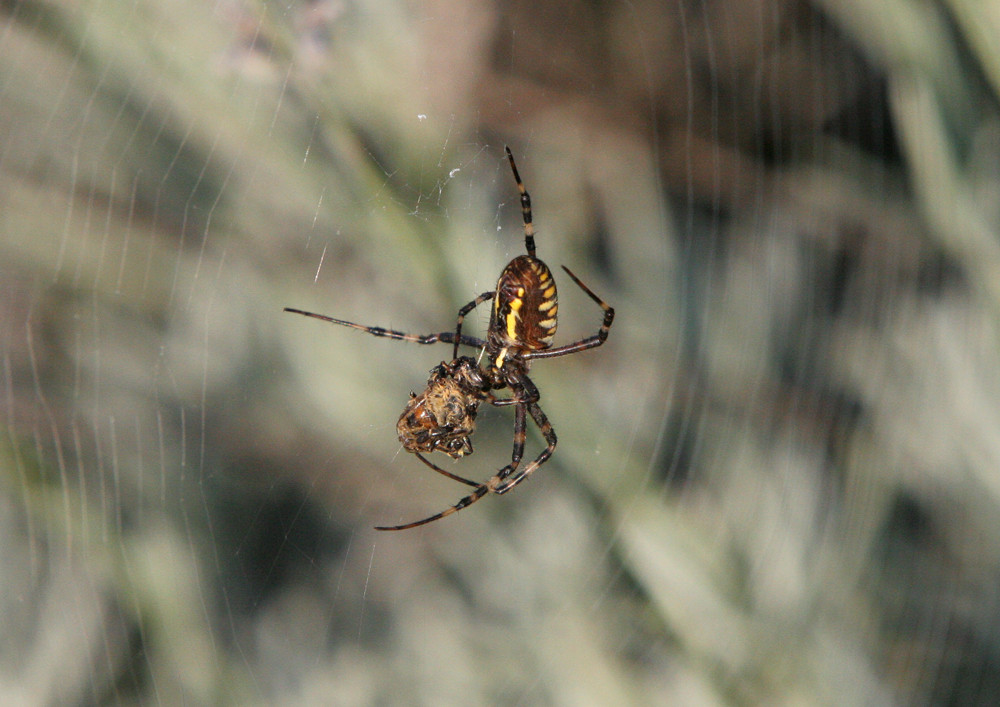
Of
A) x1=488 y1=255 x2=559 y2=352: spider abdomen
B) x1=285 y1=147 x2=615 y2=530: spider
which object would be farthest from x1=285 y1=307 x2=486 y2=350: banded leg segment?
x1=488 y1=255 x2=559 y2=352: spider abdomen

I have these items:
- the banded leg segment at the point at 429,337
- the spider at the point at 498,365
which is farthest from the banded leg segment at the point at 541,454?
the banded leg segment at the point at 429,337

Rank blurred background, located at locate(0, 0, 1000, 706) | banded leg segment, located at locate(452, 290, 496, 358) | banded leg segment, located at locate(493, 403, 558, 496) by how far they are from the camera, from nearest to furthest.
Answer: blurred background, located at locate(0, 0, 1000, 706) < banded leg segment, located at locate(452, 290, 496, 358) < banded leg segment, located at locate(493, 403, 558, 496)

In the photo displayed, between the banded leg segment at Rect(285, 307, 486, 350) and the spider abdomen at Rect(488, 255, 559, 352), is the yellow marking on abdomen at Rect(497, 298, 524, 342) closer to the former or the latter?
the spider abdomen at Rect(488, 255, 559, 352)

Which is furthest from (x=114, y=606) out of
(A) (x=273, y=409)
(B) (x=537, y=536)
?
(B) (x=537, y=536)

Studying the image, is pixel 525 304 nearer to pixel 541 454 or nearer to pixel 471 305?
pixel 471 305

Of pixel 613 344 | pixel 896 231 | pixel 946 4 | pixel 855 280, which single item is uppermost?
pixel 946 4

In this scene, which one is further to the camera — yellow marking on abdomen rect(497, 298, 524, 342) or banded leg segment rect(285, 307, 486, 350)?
banded leg segment rect(285, 307, 486, 350)

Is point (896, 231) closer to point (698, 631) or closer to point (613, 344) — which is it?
point (613, 344)
